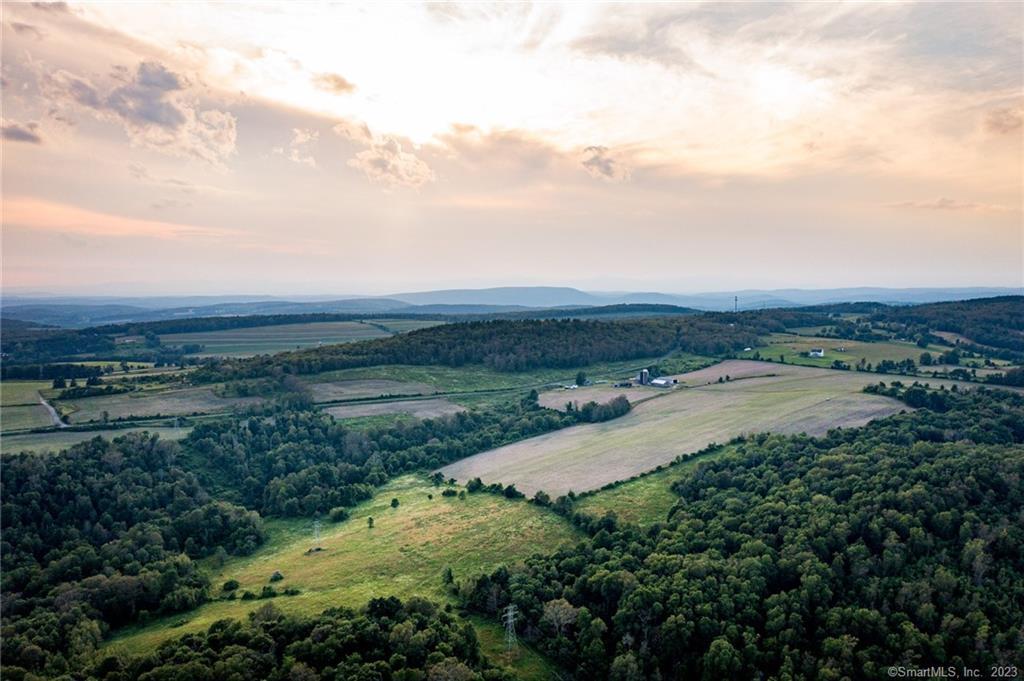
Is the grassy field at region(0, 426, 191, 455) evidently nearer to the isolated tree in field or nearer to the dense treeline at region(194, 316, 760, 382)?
the dense treeline at region(194, 316, 760, 382)

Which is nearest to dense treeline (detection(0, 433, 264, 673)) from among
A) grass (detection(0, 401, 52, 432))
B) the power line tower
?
grass (detection(0, 401, 52, 432))

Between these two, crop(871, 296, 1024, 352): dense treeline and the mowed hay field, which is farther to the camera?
crop(871, 296, 1024, 352): dense treeline

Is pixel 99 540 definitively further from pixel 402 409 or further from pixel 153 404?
pixel 402 409

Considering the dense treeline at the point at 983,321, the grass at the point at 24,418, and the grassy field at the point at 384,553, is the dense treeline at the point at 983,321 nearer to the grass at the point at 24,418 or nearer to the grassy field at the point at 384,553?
the grassy field at the point at 384,553

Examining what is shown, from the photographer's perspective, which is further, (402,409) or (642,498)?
(402,409)

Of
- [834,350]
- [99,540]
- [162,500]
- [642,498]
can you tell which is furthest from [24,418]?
[834,350]
